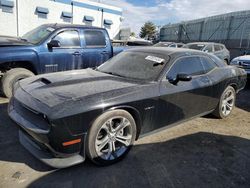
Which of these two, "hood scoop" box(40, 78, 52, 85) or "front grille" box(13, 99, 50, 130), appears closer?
"front grille" box(13, 99, 50, 130)

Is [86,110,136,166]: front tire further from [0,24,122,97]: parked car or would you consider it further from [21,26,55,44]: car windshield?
[21,26,55,44]: car windshield

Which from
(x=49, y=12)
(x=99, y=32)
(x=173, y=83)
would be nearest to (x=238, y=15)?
(x=49, y=12)

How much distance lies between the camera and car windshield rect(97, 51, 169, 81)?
11.9ft

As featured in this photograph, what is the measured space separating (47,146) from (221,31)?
81.1 feet

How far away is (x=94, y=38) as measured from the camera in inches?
259

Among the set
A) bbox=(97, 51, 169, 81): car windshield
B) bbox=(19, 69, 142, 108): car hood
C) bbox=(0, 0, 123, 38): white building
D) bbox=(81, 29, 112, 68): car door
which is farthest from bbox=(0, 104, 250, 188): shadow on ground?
bbox=(0, 0, 123, 38): white building

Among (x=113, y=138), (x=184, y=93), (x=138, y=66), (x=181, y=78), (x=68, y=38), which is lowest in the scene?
(x=113, y=138)

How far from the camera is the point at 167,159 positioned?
3289 millimetres

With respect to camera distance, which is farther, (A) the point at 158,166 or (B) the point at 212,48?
(B) the point at 212,48

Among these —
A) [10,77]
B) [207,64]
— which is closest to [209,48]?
[207,64]

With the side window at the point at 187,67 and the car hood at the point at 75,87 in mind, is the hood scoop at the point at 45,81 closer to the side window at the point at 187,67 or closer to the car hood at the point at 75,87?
the car hood at the point at 75,87

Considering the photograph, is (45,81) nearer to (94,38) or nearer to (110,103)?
(110,103)

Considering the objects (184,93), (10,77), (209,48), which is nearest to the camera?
(184,93)

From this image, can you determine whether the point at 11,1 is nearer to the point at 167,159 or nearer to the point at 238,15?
the point at 167,159
